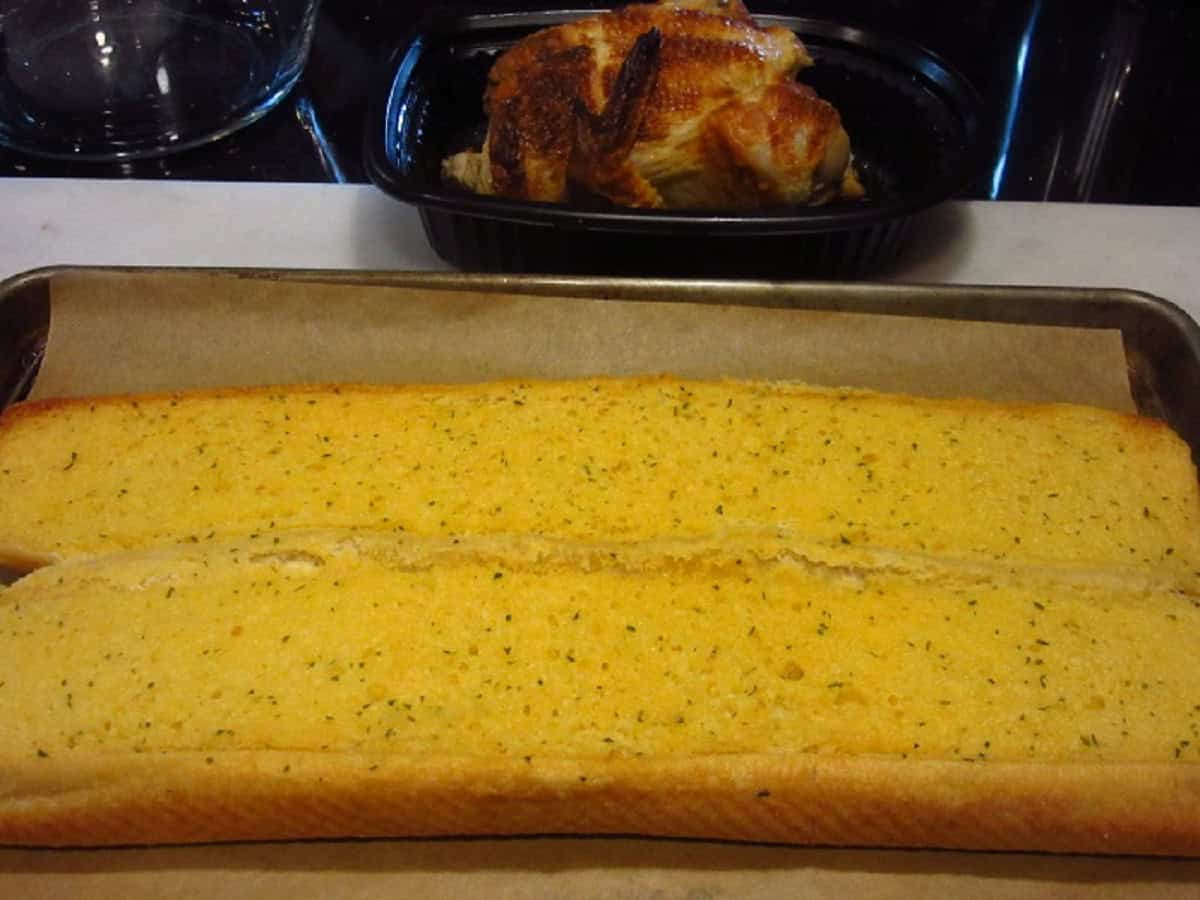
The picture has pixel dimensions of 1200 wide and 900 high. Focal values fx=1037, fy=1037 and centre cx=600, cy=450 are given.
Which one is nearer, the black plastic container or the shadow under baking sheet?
the shadow under baking sheet

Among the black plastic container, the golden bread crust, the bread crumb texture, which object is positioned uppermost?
the black plastic container

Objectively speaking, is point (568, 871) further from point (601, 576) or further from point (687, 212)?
point (687, 212)

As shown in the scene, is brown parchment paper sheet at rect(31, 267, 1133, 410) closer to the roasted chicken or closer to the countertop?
the roasted chicken

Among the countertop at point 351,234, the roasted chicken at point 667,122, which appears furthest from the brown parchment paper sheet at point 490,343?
the countertop at point 351,234

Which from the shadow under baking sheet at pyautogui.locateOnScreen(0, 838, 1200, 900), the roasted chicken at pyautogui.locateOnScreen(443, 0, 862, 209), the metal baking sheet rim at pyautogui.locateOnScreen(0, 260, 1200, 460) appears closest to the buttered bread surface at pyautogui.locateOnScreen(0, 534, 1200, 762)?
the shadow under baking sheet at pyautogui.locateOnScreen(0, 838, 1200, 900)

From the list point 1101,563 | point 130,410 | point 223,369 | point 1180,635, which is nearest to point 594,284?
point 223,369

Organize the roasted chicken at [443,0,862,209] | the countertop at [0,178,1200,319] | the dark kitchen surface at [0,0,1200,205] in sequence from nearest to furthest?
the roasted chicken at [443,0,862,209]
the countertop at [0,178,1200,319]
the dark kitchen surface at [0,0,1200,205]
